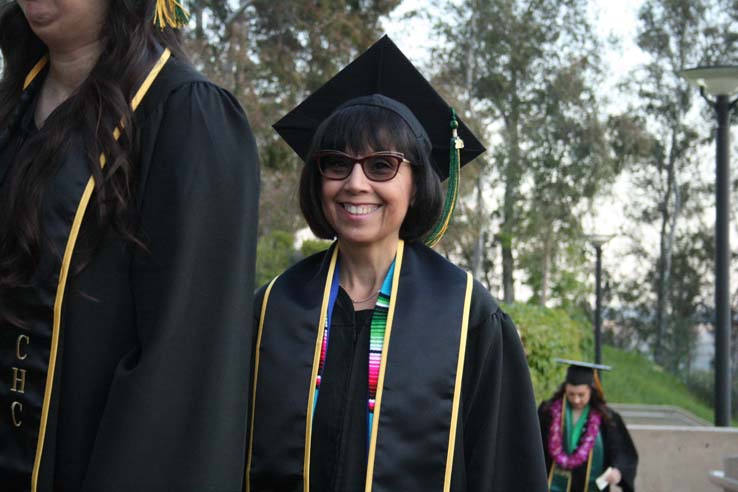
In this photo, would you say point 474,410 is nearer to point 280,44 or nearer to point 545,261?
point 280,44

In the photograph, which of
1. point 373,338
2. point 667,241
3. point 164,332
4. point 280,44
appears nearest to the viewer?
point 164,332

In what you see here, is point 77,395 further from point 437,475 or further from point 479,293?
point 479,293

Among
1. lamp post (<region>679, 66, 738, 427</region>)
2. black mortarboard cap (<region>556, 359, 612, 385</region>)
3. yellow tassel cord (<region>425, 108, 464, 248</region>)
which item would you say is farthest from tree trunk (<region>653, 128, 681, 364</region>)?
yellow tassel cord (<region>425, 108, 464, 248</region>)

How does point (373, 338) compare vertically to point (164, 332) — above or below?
above

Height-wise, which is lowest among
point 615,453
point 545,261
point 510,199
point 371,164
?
point 615,453

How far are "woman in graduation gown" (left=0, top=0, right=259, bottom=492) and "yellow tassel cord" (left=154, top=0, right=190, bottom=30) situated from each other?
0.17 m

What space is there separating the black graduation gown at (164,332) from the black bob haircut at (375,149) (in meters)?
0.91

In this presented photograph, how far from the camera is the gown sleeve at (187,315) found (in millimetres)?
1795

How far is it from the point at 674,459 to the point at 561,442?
2.89m

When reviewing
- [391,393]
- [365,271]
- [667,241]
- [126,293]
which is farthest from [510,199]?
[126,293]

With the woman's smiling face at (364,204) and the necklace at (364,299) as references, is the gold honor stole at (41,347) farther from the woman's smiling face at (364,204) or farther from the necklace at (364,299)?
the necklace at (364,299)

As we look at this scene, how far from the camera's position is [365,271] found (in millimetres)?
2904

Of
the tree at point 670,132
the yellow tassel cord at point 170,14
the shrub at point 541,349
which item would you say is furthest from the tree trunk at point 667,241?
the yellow tassel cord at point 170,14

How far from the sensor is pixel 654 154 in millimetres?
31141
